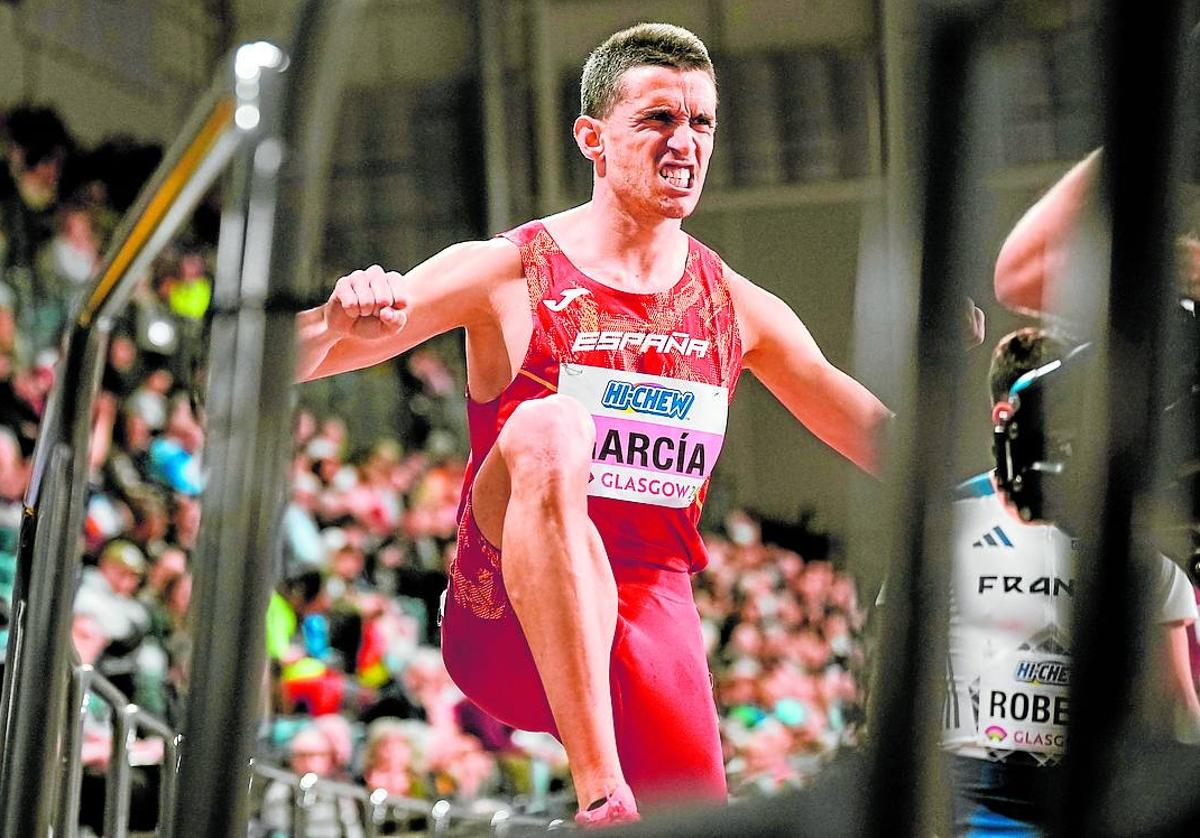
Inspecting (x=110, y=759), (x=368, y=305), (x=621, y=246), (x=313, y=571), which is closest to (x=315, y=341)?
(x=368, y=305)

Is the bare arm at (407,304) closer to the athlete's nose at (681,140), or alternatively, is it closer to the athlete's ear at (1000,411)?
the athlete's nose at (681,140)

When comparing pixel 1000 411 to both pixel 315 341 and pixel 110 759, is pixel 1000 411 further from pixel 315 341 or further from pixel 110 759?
pixel 110 759

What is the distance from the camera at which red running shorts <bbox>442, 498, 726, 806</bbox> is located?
56cm

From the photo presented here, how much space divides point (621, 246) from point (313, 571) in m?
1.10

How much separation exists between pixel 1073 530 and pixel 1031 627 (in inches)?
2.1

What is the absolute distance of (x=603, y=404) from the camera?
1.90 feet

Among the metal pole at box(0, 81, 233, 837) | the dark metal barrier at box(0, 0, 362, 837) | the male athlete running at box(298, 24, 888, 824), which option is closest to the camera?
the dark metal barrier at box(0, 0, 362, 837)

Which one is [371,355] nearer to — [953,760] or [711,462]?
[711,462]

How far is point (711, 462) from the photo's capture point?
1.91 feet

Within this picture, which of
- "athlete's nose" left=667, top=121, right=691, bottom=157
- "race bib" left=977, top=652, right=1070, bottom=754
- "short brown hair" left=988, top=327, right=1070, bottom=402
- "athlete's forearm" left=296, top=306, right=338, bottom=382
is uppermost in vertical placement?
Result: "athlete's nose" left=667, top=121, right=691, bottom=157

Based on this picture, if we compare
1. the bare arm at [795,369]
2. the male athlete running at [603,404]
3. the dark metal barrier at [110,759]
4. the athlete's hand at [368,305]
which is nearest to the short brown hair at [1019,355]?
the bare arm at [795,369]

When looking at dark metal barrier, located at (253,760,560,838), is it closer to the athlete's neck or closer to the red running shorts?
the red running shorts

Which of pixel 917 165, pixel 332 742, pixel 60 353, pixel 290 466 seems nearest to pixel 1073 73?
pixel 917 165

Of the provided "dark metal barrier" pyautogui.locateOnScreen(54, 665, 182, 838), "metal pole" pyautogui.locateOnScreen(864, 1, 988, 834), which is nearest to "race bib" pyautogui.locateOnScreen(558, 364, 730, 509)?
"metal pole" pyautogui.locateOnScreen(864, 1, 988, 834)
